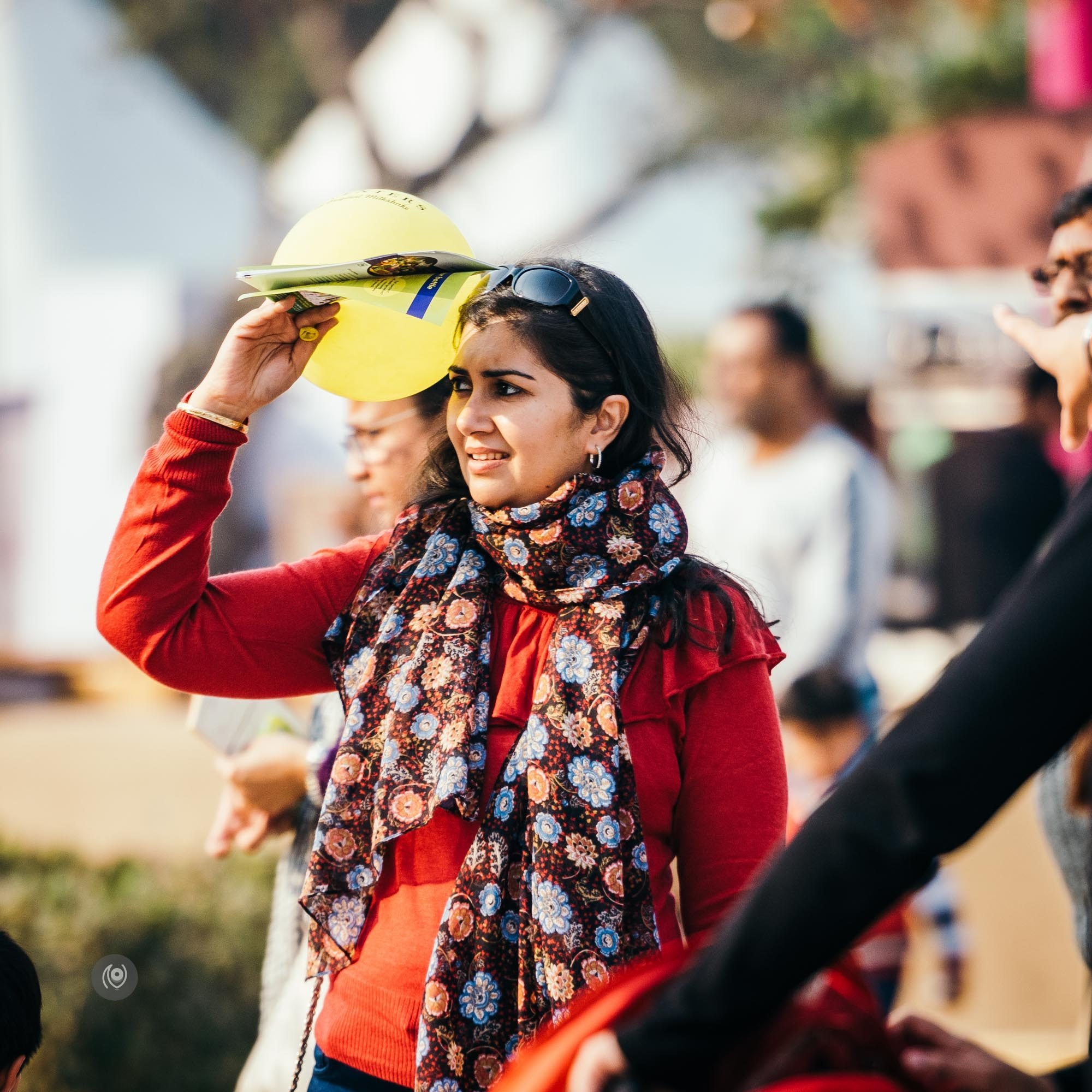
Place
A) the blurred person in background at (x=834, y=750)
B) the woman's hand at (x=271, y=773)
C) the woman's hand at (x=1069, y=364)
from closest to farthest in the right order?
the woman's hand at (x=1069, y=364), the woman's hand at (x=271, y=773), the blurred person in background at (x=834, y=750)

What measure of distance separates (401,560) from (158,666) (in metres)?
0.39

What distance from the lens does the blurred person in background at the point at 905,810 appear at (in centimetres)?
113

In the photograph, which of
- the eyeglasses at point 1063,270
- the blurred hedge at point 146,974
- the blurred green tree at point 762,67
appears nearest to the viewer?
the eyeglasses at point 1063,270

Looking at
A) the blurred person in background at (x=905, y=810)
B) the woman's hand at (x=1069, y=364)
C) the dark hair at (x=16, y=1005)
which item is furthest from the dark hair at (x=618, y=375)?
the dark hair at (x=16, y=1005)

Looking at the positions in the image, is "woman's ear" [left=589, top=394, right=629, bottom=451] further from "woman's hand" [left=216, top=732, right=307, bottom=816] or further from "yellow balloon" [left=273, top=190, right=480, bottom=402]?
"woman's hand" [left=216, top=732, right=307, bottom=816]

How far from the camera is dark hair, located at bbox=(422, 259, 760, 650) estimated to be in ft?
6.57

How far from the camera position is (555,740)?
1.85 meters

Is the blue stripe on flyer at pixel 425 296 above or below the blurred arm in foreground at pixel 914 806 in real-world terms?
above

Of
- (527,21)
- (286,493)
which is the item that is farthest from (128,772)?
(527,21)

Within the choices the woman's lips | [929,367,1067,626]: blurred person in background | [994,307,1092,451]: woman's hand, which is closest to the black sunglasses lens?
the woman's lips

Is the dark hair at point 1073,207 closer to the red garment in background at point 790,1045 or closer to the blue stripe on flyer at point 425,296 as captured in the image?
the blue stripe on flyer at point 425,296

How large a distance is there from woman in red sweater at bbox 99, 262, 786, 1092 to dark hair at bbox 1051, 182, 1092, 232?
2.88 feet

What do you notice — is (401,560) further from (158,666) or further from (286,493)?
(286,493)

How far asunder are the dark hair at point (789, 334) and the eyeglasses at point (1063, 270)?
75.2 inches
